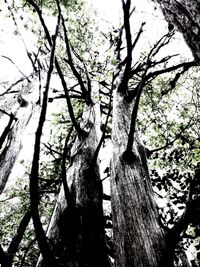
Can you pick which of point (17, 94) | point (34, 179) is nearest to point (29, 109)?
point (17, 94)

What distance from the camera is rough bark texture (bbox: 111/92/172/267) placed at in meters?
1.48

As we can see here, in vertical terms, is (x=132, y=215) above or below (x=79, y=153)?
below

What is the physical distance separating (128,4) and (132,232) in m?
1.85

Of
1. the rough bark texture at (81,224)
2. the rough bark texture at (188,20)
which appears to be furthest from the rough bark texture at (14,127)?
the rough bark texture at (188,20)

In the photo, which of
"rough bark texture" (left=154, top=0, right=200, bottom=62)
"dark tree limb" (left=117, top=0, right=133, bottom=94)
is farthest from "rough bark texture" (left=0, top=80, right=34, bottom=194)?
"rough bark texture" (left=154, top=0, right=200, bottom=62)

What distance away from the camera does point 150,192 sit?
2.03 m

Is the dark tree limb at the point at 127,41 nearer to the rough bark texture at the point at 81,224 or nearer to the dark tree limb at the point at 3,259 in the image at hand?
the rough bark texture at the point at 81,224

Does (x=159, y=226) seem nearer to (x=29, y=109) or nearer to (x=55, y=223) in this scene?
(x=55, y=223)

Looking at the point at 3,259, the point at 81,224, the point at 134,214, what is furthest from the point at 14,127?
the point at 3,259

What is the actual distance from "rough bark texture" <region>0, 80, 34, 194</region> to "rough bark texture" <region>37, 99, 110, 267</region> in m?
1.30

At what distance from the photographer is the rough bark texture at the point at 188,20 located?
1.59 metres

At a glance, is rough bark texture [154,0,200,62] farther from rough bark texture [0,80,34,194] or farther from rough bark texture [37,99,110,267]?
rough bark texture [0,80,34,194]

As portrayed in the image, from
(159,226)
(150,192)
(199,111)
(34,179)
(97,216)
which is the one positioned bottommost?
(34,179)

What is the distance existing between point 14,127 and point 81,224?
338cm
